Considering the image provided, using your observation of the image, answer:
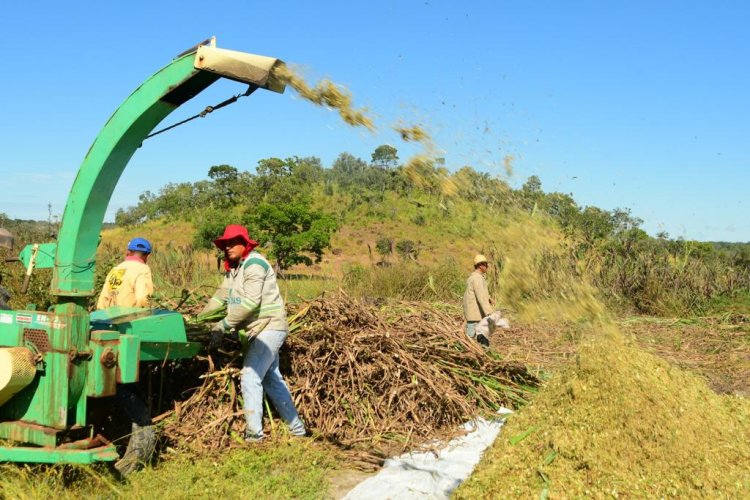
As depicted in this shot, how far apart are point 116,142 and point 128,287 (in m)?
1.82

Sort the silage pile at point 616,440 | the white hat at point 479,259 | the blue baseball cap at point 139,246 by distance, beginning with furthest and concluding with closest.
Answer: the white hat at point 479,259, the blue baseball cap at point 139,246, the silage pile at point 616,440

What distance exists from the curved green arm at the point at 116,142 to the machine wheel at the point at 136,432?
839 mm

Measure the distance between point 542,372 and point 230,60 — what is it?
181 inches

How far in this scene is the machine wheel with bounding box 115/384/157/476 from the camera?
4.36 metres

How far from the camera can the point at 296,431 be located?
17.0 feet

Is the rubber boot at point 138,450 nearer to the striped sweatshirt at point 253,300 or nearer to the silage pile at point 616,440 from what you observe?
the striped sweatshirt at point 253,300

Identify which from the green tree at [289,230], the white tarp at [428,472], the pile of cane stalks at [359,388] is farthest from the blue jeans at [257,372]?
the green tree at [289,230]

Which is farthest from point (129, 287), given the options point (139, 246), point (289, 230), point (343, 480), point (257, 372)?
point (289, 230)

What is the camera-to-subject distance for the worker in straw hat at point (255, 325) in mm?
4938

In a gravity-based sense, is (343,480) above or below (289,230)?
below

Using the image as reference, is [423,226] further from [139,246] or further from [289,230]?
[139,246]

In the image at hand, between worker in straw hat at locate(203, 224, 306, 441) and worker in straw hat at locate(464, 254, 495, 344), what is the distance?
312 cm

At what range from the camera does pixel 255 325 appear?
16.4ft

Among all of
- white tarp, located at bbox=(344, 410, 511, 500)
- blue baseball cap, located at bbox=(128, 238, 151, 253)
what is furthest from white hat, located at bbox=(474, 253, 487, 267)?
blue baseball cap, located at bbox=(128, 238, 151, 253)
